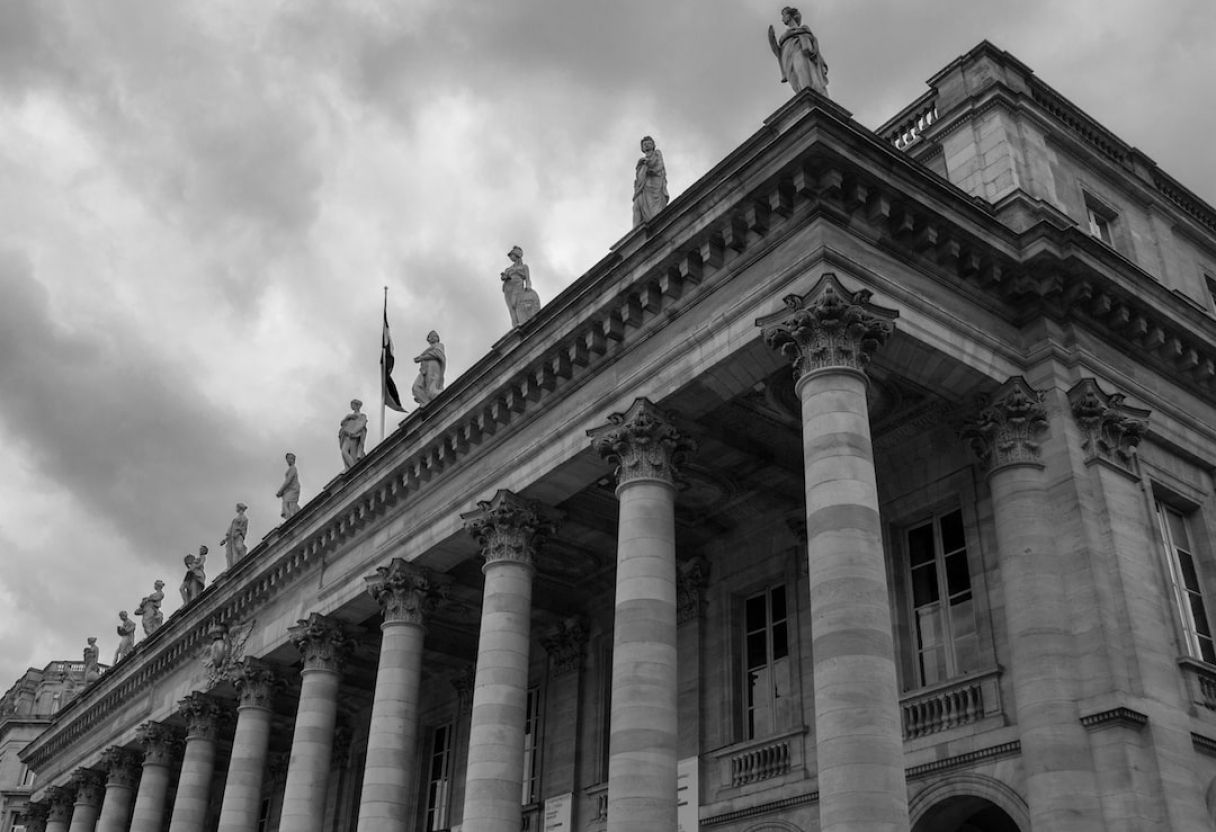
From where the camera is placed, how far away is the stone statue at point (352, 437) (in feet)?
101

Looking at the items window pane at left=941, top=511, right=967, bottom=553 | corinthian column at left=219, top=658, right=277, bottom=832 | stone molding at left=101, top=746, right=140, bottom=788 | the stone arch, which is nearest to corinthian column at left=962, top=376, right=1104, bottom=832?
the stone arch

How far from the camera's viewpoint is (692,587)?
79.9ft

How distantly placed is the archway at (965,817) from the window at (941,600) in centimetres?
193

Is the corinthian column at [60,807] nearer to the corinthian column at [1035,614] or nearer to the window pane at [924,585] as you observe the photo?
the window pane at [924,585]

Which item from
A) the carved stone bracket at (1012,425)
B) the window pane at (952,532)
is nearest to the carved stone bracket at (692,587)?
the window pane at (952,532)

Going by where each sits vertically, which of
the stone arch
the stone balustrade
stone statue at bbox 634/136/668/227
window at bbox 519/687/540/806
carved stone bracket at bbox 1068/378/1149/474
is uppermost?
stone statue at bbox 634/136/668/227

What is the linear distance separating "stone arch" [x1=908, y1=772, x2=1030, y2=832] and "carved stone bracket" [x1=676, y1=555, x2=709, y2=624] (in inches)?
270

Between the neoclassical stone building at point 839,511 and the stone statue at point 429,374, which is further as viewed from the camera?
the stone statue at point 429,374

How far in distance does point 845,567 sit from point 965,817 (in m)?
6.43

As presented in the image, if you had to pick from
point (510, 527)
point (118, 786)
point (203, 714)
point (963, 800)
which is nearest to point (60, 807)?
point (118, 786)

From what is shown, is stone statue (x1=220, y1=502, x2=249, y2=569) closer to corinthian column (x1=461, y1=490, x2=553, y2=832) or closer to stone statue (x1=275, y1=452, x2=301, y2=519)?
stone statue (x1=275, y1=452, x2=301, y2=519)

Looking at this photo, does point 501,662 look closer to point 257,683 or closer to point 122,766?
point 257,683

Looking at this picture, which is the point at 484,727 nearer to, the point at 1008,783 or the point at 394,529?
the point at 394,529

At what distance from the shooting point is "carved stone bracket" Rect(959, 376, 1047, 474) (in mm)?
18109
